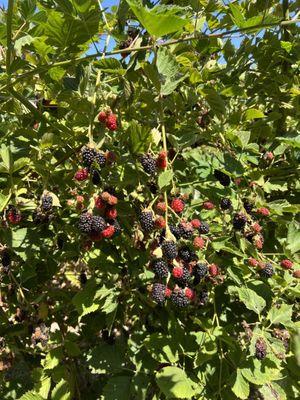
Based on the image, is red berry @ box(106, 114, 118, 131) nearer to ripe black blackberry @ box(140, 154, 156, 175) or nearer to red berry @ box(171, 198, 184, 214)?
ripe black blackberry @ box(140, 154, 156, 175)

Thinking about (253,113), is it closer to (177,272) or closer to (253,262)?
(253,262)

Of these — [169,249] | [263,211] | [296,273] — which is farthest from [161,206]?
[296,273]

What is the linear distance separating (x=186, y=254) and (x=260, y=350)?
63cm

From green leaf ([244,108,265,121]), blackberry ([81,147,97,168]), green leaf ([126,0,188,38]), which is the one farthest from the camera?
green leaf ([244,108,265,121])

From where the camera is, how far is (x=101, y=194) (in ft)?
5.38

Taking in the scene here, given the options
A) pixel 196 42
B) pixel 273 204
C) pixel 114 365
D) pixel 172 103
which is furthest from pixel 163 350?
pixel 196 42

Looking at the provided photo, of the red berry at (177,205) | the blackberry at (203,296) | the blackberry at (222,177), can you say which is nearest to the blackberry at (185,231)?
the red berry at (177,205)

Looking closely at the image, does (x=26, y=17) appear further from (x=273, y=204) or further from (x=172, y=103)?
(x=273, y=204)

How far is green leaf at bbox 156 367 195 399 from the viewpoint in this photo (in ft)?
7.12

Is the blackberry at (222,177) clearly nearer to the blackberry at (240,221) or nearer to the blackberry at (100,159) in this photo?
the blackberry at (240,221)

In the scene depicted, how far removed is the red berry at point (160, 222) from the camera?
64.6 inches

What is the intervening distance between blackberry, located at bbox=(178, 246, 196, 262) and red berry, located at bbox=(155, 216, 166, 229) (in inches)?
8.0

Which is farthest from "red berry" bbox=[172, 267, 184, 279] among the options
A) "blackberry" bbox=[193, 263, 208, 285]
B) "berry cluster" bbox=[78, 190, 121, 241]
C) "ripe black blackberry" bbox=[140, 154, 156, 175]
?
"ripe black blackberry" bbox=[140, 154, 156, 175]

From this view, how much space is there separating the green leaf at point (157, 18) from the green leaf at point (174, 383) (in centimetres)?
169
